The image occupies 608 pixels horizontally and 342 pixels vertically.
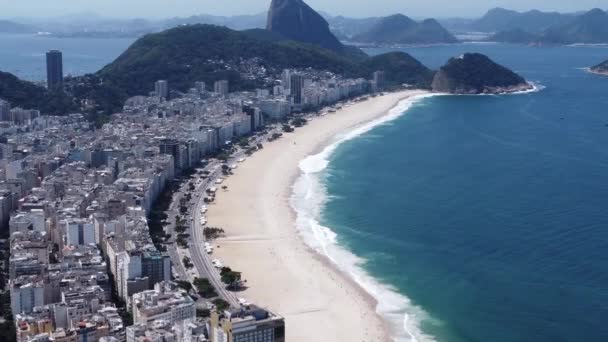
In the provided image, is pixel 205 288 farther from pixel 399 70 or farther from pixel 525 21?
pixel 525 21

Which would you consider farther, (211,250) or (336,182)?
(336,182)

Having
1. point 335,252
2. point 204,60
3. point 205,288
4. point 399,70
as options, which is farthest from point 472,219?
point 399,70

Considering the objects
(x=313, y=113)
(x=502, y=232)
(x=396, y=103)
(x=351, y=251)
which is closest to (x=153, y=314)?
(x=351, y=251)

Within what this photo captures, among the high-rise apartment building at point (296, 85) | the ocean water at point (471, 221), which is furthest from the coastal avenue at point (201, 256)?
the high-rise apartment building at point (296, 85)

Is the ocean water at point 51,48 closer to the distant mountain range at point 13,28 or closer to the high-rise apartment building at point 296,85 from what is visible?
the distant mountain range at point 13,28

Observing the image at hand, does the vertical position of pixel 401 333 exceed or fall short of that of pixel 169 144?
it falls short

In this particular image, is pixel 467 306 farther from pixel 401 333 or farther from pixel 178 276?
pixel 178 276
